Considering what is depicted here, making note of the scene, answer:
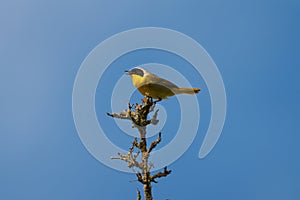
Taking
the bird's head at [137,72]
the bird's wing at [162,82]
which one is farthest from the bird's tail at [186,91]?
the bird's head at [137,72]

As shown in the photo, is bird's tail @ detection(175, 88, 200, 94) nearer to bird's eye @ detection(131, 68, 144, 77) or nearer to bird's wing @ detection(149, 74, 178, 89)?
bird's wing @ detection(149, 74, 178, 89)

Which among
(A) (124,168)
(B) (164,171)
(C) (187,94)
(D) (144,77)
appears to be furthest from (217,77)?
(A) (124,168)

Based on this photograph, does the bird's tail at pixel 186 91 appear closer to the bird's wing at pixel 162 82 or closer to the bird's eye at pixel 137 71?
the bird's wing at pixel 162 82

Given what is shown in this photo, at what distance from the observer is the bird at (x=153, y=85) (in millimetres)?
10555

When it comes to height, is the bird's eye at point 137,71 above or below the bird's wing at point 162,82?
above

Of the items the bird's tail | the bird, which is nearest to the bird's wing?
the bird

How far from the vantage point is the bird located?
10.6 metres

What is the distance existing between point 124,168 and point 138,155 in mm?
539

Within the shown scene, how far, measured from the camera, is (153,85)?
1052cm

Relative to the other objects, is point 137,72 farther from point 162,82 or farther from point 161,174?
point 161,174

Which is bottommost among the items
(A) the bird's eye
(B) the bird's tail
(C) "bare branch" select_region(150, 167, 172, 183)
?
(C) "bare branch" select_region(150, 167, 172, 183)

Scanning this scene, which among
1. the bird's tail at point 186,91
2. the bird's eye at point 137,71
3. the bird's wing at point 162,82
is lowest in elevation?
the bird's tail at point 186,91

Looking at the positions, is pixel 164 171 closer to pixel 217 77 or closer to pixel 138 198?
pixel 138 198

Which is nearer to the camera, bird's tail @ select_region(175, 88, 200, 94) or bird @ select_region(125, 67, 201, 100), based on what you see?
bird @ select_region(125, 67, 201, 100)
